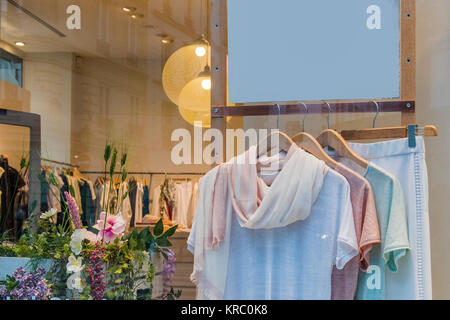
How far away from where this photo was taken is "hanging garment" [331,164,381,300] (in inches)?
48.8

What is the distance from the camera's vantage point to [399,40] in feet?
4.51

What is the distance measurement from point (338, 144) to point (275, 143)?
0.18 m

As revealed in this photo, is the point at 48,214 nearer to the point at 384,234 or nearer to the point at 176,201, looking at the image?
the point at 176,201

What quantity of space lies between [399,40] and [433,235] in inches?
22.9

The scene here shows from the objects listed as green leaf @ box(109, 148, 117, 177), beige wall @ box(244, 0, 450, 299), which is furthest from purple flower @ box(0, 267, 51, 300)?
beige wall @ box(244, 0, 450, 299)

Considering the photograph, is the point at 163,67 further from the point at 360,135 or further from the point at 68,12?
the point at 360,135

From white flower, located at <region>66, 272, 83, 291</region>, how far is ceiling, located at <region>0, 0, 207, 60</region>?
2.56 ft

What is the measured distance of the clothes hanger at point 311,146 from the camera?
133 centimetres

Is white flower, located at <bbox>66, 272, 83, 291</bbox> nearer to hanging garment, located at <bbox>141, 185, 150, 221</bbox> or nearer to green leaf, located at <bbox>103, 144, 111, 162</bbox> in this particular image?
hanging garment, located at <bbox>141, 185, 150, 221</bbox>

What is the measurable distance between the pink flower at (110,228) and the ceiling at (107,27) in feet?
1.96

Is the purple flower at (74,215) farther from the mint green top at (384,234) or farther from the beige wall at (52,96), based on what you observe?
the mint green top at (384,234)

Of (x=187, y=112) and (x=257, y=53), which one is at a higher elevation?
(x=257, y=53)
